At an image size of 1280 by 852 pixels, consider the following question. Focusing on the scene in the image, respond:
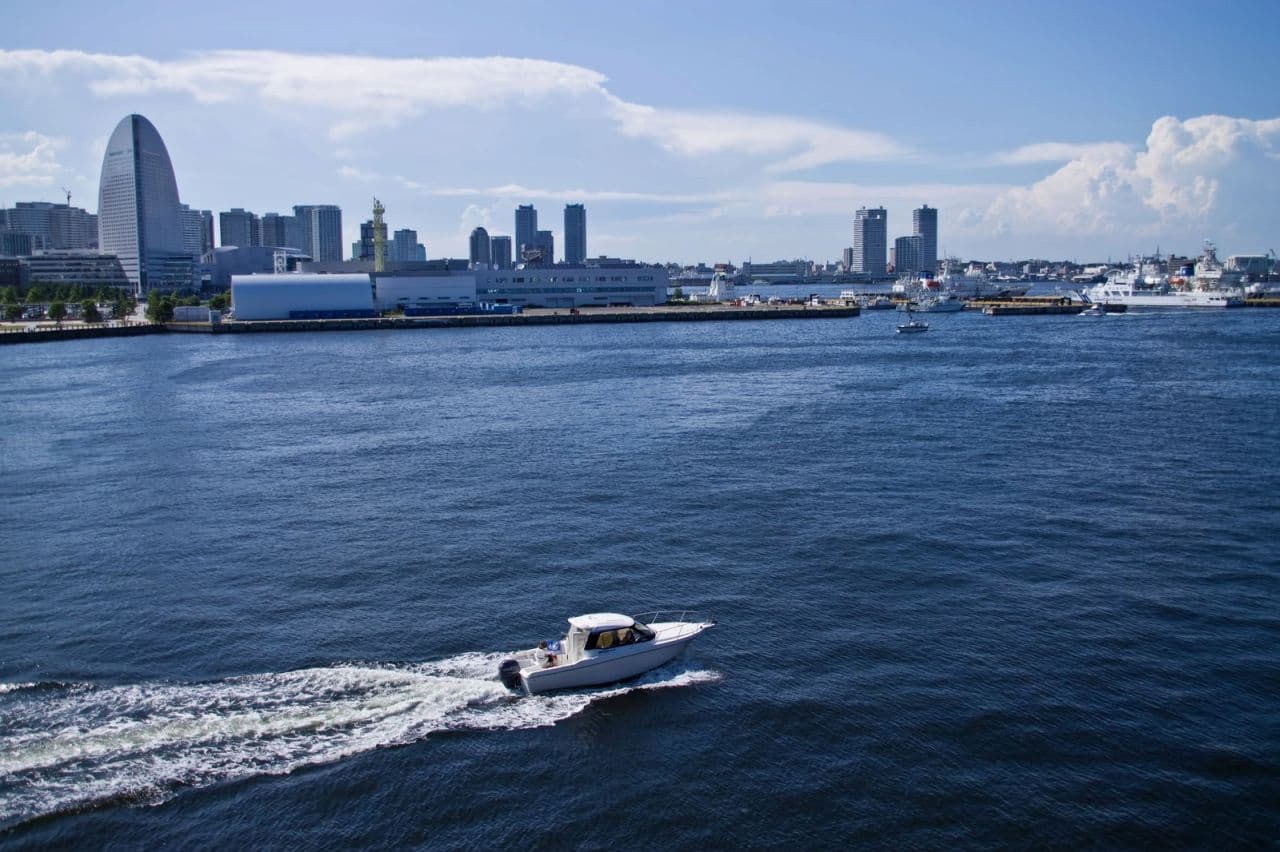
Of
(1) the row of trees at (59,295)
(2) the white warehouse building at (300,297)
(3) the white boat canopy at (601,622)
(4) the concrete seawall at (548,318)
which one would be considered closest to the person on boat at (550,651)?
(3) the white boat canopy at (601,622)

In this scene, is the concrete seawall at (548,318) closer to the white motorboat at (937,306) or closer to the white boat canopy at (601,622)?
the white motorboat at (937,306)

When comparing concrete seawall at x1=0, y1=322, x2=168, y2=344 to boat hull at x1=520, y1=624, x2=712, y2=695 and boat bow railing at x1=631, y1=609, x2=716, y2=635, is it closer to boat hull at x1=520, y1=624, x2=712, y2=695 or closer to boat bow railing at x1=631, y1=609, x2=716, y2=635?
boat bow railing at x1=631, y1=609, x2=716, y2=635

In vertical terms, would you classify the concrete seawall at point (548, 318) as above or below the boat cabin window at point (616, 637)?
above

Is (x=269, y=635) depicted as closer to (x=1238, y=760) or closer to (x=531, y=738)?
(x=531, y=738)

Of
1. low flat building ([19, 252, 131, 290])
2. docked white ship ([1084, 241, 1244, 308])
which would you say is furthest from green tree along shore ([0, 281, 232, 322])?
docked white ship ([1084, 241, 1244, 308])

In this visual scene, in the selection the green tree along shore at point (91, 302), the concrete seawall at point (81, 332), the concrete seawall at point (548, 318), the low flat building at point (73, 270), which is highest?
the low flat building at point (73, 270)
